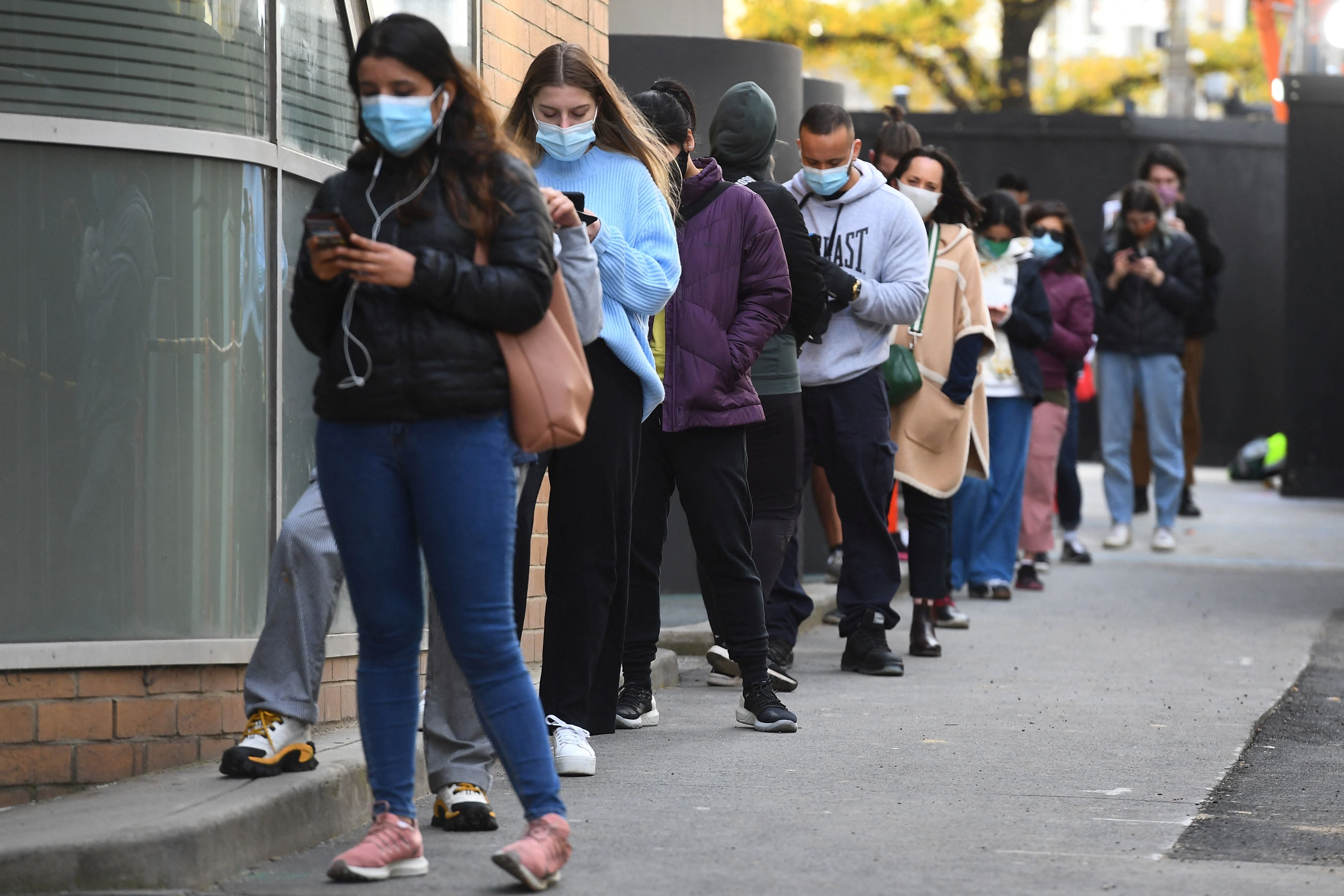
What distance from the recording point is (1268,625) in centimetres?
905

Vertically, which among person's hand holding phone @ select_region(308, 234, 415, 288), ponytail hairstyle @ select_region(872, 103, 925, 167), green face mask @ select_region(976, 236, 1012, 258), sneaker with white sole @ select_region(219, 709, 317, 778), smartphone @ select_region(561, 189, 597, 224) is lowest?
sneaker with white sole @ select_region(219, 709, 317, 778)

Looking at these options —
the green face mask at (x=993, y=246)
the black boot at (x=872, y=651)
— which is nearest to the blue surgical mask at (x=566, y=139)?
the black boot at (x=872, y=651)

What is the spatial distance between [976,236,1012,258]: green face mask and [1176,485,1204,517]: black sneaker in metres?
5.13

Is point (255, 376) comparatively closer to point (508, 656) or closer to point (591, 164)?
point (591, 164)

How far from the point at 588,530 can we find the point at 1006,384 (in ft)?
16.3

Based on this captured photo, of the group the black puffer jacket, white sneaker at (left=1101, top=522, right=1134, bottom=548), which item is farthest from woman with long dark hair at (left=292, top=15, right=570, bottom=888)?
white sneaker at (left=1101, top=522, right=1134, bottom=548)

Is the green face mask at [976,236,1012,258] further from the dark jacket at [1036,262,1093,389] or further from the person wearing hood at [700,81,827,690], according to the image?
the person wearing hood at [700,81,827,690]

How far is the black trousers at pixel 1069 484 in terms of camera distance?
1177 cm

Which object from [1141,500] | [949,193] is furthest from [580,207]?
[1141,500]

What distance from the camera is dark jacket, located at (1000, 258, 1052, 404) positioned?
32.0 feet

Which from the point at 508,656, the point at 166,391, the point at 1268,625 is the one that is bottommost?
the point at 1268,625

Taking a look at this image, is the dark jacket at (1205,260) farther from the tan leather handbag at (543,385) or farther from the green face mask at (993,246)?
the tan leather handbag at (543,385)

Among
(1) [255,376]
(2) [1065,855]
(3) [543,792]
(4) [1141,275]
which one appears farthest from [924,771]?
(4) [1141,275]

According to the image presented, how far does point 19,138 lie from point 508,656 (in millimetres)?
1861
